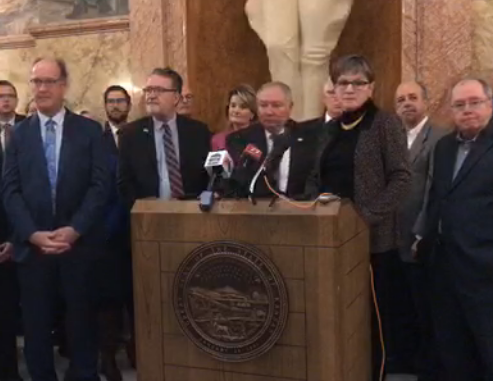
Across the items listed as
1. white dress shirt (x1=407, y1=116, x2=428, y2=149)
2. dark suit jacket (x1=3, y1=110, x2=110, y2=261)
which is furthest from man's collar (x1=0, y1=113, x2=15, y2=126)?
white dress shirt (x1=407, y1=116, x2=428, y2=149)

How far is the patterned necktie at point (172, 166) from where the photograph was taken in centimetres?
366

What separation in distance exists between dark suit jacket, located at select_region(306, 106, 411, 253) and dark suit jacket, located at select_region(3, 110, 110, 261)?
1043mm

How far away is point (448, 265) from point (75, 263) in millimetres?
1696

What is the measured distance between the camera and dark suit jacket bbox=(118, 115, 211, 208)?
11.9 ft

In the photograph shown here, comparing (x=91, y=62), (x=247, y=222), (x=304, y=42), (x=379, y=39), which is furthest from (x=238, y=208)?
(x=91, y=62)

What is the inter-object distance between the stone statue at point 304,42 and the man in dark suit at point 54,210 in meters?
2.07

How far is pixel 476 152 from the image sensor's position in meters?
3.04

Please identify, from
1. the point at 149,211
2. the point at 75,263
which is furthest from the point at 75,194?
the point at 149,211

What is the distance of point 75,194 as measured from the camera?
3428 millimetres

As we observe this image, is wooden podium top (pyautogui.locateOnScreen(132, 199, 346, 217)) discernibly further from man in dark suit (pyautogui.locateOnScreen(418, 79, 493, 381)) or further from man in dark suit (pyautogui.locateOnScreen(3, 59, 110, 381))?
man in dark suit (pyautogui.locateOnScreen(3, 59, 110, 381))

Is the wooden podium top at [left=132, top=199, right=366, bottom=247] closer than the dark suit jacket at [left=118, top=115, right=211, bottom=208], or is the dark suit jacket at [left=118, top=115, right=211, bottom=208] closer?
the wooden podium top at [left=132, top=199, right=366, bottom=247]

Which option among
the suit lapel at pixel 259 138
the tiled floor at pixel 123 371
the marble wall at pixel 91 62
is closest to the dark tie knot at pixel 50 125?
the suit lapel at pixel 259 138

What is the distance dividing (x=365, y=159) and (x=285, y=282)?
2.81ft

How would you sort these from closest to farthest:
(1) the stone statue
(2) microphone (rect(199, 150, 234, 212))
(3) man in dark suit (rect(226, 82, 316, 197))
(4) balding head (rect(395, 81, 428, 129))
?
(2) microphone (rect(199, 150, 234, 212))
(3) man in dark suit (rect(226, 82, 316, 197))
(4) balding head (rect(395, 81, 428, 129))
(1) the stone statue
